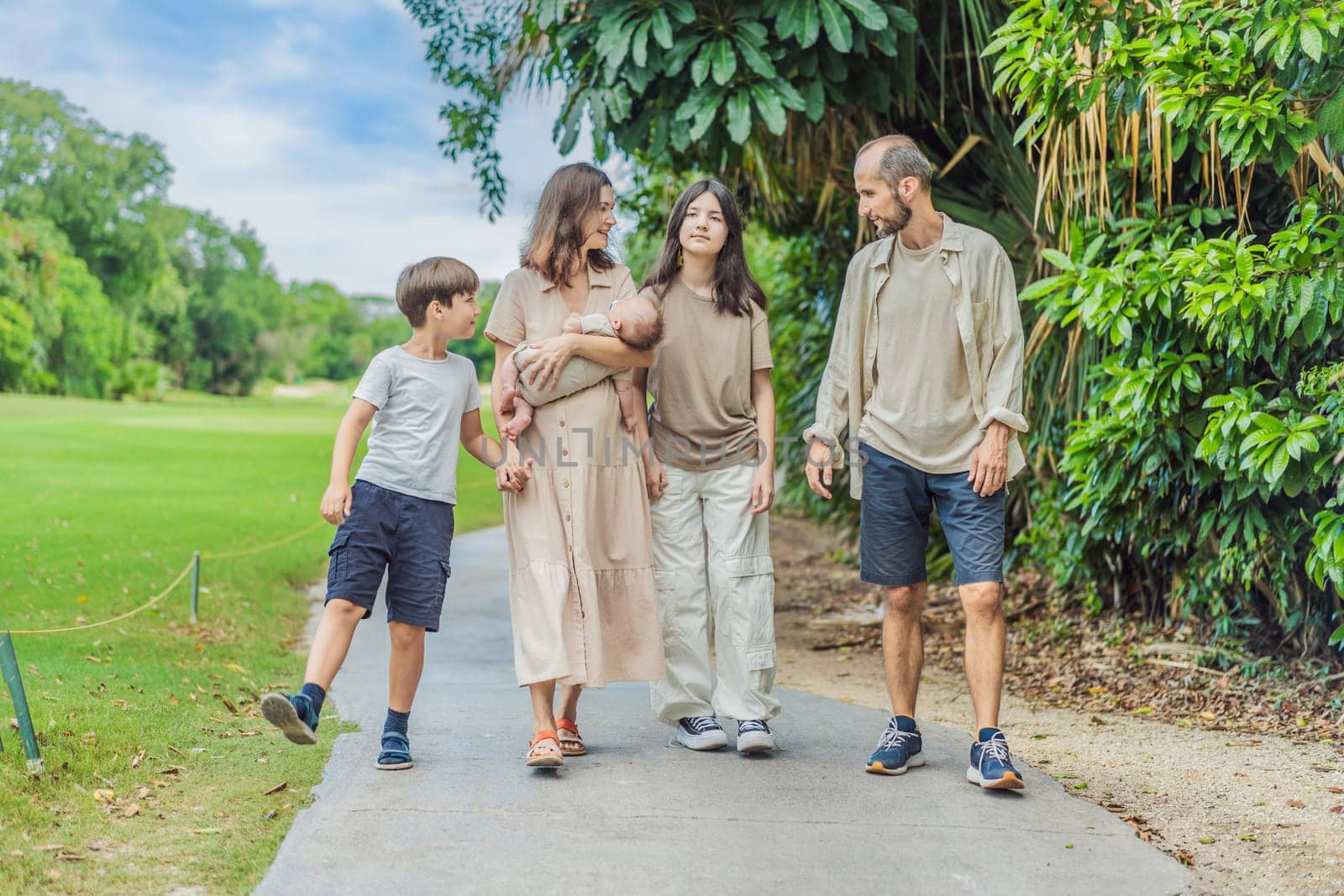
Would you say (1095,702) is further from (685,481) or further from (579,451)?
(579,451)

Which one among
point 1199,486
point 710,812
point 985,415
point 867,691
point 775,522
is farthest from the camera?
point 775,522

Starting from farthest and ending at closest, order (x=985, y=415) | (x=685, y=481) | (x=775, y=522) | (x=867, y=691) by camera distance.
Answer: (x=775, y=522), (x=867, y=691), (x=685, y=481), (x=985, y=415)

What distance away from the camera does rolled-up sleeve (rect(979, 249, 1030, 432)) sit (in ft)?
12.1

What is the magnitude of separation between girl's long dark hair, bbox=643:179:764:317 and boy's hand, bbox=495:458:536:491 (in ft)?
2.39

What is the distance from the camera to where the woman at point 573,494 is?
12.1ft

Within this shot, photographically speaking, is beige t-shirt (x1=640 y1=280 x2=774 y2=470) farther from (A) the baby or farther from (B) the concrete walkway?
(B) the concrete walkway

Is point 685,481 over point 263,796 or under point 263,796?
over

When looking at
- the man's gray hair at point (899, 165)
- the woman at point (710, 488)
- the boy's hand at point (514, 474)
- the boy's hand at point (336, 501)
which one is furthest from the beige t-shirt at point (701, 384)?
the boy's hand at point (336, 501)

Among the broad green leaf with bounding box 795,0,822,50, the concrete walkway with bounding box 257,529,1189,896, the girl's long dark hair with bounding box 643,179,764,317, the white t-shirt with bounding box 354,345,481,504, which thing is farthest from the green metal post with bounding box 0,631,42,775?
the broad green leaf with bounding box 795,0,822,50

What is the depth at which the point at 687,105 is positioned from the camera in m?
5.58

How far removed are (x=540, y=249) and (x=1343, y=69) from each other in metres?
2.57

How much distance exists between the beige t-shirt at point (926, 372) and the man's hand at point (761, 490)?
0.38m

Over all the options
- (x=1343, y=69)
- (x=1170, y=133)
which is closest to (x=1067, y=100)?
(x=1170, y=133)

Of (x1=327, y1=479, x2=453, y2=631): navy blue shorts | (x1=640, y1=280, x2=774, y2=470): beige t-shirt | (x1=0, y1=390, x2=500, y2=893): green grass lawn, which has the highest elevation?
(x1=640, y1=280, x2=774, y2=470): beige t-shirt
